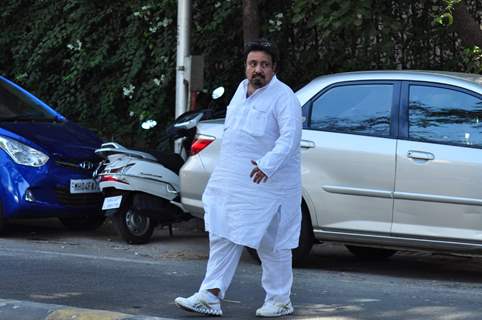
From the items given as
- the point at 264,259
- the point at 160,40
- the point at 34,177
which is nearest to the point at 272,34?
the point at 160,40

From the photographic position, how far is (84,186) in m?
9.58

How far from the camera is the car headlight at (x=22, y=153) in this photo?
9.26 m

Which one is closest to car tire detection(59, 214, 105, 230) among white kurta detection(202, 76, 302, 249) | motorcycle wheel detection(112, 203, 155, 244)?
motorcycle wheel detection(112, 203, 155, 244)

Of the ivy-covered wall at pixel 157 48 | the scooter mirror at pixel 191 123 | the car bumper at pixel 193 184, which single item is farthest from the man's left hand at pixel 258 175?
the ivy-covered wall at pixel 157 48

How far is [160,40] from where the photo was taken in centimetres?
1264

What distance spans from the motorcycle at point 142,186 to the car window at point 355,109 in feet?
4.82

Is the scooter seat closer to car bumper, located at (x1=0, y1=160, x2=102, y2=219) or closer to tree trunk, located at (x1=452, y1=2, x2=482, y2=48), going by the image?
car bumper, located at (x1=0, y1=160, x2=102, y2=219)

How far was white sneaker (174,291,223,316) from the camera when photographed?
19.0ft

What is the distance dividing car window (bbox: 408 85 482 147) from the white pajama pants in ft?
6.70

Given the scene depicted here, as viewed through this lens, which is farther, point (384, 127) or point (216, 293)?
point (384, 127)

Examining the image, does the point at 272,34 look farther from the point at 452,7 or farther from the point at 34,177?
the point at 34,177

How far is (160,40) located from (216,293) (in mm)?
7281

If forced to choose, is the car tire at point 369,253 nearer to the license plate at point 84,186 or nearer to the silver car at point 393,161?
the silver car at point 393,161

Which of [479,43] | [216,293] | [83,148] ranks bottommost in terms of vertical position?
[216,293]
